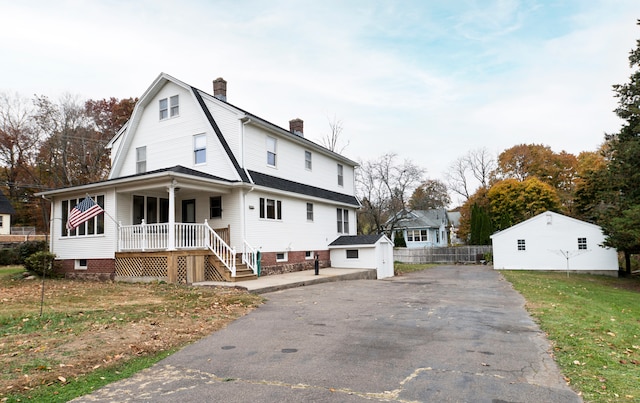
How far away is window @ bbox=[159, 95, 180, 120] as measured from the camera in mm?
18641

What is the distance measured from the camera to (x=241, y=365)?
5.39m

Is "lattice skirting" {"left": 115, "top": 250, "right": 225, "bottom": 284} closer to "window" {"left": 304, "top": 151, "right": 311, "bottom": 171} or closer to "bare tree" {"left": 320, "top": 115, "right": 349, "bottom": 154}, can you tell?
"window" {"left": 304, "top": 151, "right": 311, "bottom": 171}

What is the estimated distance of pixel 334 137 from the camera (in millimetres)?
40781

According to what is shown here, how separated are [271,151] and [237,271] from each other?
6570mm

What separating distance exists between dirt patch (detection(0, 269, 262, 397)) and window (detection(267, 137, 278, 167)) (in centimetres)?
781

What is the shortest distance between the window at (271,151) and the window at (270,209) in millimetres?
1894

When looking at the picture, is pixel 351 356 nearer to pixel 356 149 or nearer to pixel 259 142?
pixel 259 142

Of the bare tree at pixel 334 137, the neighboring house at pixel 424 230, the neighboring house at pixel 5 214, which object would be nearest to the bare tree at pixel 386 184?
the bare tree at pixel 334 137

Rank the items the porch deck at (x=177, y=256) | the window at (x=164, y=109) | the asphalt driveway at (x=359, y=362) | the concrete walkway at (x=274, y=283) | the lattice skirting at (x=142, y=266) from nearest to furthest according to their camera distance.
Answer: the asphalt driveway at (x=359, y=362) < the concrete walkway at (x=274, y=283) < the porch deck at (x=177, y=256) < the lattice skirting at (x=142, y=266) < the window at (x=164, y=109)

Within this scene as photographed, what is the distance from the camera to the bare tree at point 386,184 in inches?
1542

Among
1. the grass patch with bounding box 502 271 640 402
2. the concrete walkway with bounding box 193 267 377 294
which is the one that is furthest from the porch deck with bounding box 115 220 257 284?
the grass patch with bounding box 502 271 640 402

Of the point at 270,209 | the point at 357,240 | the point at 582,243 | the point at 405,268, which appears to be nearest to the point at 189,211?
the point at 270,209

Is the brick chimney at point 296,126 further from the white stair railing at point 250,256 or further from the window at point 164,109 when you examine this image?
the white stair railing at point 250,256

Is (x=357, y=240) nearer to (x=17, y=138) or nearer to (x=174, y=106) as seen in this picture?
(x=174, y=106)
